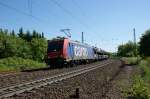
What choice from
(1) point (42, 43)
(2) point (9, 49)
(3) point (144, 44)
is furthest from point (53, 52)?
(1) point (42, 43)

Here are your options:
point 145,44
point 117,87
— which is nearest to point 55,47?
point 117,87

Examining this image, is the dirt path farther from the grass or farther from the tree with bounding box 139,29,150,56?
the tree with bounding box 139,29,150,56

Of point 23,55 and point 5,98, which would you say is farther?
point 23,55

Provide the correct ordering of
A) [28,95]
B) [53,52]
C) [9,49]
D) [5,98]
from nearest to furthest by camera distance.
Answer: [5,98] → [28,95] → [53,52] → [9,49]

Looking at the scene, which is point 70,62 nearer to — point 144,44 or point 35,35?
point 144,44

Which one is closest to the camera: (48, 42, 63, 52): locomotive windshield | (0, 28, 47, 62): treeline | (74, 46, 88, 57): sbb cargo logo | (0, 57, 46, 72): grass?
(48, 42, 63, 52): locomotive windshield

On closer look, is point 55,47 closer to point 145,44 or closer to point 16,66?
point 16,66

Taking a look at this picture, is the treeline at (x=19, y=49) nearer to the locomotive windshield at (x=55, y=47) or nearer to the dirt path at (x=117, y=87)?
the locomotive windshield at (x=55, y=47)

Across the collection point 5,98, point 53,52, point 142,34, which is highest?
point 142,34

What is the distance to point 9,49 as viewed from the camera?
89750 mm

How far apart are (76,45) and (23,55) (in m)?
53.1

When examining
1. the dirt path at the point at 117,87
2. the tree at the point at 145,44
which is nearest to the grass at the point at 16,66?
the dirt path at the point at 117,87

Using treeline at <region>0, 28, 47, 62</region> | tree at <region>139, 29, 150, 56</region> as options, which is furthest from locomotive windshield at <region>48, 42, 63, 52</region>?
treeline at <region>0, 28, 47, 62</region>

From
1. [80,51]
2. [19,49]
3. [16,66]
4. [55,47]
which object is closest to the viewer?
[55,47]
